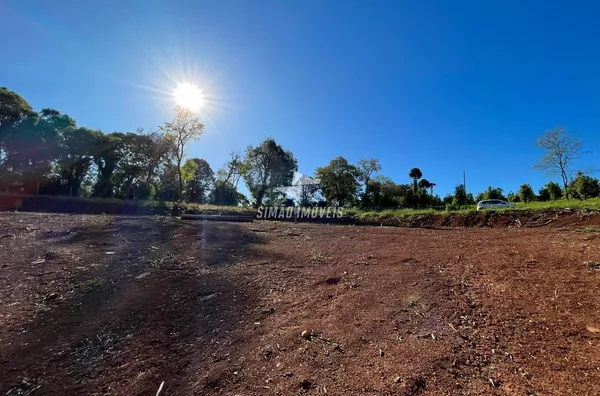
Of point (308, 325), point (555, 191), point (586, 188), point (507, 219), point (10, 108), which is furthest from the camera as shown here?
point (10, 108)

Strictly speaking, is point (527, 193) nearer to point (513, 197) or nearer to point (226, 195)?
point (513, 197)

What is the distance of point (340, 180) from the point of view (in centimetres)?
3775

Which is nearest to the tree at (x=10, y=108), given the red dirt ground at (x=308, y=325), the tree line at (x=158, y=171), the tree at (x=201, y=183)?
the tree line at (x=158, y=171)

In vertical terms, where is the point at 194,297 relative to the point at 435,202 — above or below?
below

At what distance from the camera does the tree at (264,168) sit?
1453 inches

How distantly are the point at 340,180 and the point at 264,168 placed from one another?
1055cm

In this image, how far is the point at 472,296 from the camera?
9.66 feet

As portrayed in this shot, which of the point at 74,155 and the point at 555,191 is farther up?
the point at 74,155

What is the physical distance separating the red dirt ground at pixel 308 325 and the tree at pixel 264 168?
32.8 m

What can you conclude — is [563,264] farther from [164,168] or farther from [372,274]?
[164,168]

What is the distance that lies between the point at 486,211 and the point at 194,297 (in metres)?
14.0

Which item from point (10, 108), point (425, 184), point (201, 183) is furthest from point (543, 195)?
point (10, 108)

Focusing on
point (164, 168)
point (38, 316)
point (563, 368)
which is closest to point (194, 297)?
point (38, 316)

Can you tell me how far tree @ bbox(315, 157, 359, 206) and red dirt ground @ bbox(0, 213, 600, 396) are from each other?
109 feet
